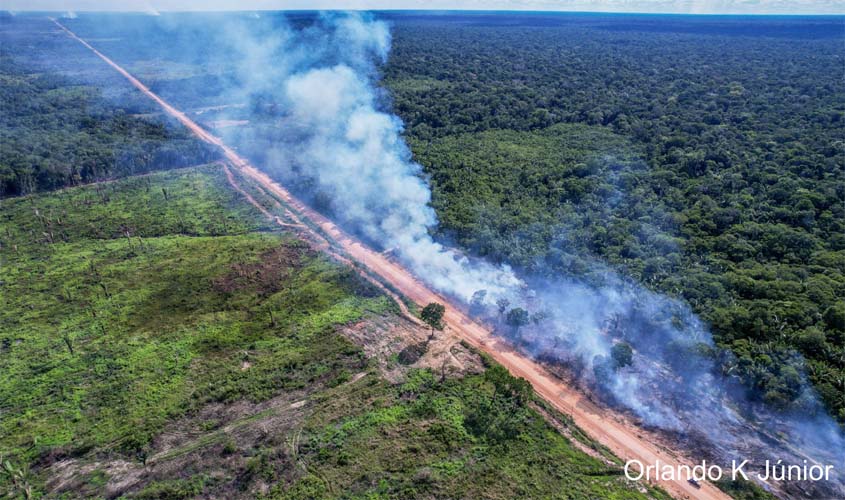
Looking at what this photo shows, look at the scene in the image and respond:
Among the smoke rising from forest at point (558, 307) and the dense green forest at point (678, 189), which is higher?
the dense green forest at point (678, 189)

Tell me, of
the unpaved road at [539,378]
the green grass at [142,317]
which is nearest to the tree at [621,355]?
the unpaved road at [539,378]

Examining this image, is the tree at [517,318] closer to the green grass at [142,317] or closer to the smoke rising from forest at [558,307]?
the smoke rising from forest at [558,307]

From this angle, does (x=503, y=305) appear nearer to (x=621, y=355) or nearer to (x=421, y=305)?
(x=421, y=305)

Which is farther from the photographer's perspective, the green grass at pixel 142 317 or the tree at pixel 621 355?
the tree at pixel 621 355

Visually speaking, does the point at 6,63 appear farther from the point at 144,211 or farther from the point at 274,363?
the point at 274,363

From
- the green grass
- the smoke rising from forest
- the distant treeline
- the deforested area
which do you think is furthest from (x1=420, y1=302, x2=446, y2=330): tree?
the distant treeline

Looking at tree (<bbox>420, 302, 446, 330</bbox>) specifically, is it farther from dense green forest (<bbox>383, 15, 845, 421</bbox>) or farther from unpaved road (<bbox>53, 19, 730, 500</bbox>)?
dense green forest (<bbox>383, 15, 845, 421</bbox>)

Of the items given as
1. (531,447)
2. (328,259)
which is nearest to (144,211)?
(328,259)
